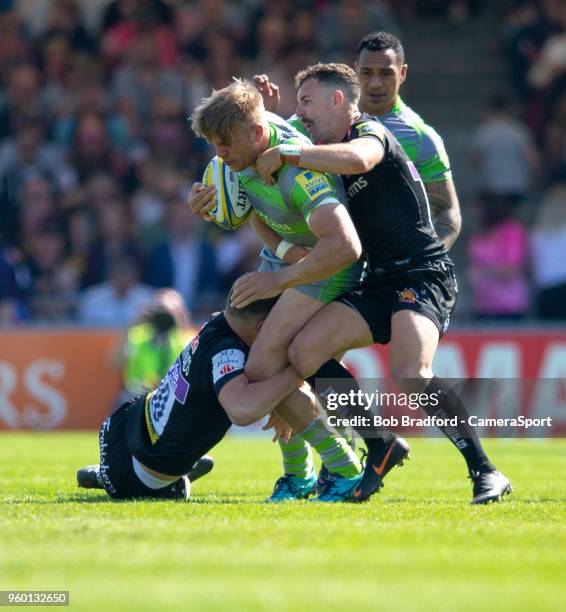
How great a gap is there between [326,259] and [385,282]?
2.48 feet

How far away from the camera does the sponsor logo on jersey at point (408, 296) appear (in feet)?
22.7

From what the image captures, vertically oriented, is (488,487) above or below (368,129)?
below

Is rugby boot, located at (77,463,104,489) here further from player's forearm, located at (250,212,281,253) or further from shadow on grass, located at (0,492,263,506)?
player's forearm, located at (250,212,281,253)

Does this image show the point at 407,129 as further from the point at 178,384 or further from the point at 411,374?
the point at 178,384

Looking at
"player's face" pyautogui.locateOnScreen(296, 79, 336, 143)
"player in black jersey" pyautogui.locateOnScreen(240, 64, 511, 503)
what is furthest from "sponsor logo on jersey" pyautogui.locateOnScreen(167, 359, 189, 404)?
"player's face" pyautogui.locateOnScreen(296, 79, 336, 143)

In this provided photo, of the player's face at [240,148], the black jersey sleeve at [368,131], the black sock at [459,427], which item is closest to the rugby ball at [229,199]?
the player's face at [240,148]

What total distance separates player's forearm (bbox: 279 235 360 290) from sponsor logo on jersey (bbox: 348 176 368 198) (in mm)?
626

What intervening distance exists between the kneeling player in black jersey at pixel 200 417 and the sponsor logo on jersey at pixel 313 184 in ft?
2.21

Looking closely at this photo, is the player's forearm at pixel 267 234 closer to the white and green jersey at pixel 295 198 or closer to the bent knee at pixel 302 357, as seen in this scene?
the white and green jersey at pixel 295 198

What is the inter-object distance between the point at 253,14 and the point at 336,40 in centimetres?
134

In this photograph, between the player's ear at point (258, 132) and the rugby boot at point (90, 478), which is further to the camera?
the rugby boot at point (90, 478)

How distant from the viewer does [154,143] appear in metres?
16.8

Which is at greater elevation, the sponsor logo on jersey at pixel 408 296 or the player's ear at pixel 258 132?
the player's ear at pixel 258 132

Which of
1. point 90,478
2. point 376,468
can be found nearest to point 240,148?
point 376,468
